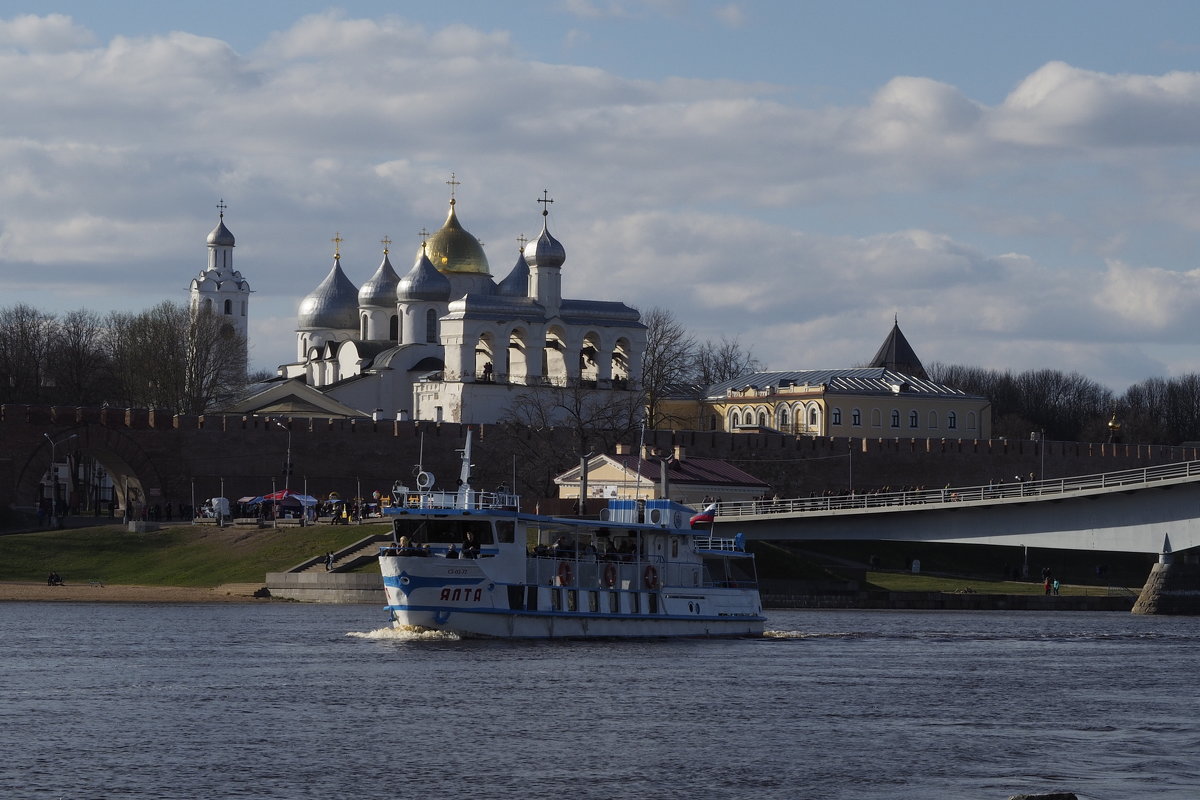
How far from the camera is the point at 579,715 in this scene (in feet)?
113

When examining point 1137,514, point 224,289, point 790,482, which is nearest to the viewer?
point 1137,514

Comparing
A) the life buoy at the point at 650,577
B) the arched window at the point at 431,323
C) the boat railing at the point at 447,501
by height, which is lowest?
the life buoy at the point at 650,577

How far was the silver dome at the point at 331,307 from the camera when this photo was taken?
118562 millimetres

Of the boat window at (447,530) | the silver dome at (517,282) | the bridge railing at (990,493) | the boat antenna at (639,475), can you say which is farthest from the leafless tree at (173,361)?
the boat window at (447,530)

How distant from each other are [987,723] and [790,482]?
6278 centimetres

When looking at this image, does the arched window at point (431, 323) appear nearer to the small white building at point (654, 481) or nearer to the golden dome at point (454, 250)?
the golden dome at point (454, 250)

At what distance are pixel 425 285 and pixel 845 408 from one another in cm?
2312

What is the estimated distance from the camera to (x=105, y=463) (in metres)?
88.2


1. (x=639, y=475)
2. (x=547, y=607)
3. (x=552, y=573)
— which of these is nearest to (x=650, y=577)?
(x=552, y=573)

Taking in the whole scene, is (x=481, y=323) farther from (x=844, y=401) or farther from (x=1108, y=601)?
(x=1108, y=601)

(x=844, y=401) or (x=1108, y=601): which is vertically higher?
(x=844, y=401)

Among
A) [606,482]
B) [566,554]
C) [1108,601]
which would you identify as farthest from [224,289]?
[566,554]

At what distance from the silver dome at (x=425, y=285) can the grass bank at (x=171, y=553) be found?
36.8 metres

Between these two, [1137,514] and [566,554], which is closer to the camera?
[566,554]
